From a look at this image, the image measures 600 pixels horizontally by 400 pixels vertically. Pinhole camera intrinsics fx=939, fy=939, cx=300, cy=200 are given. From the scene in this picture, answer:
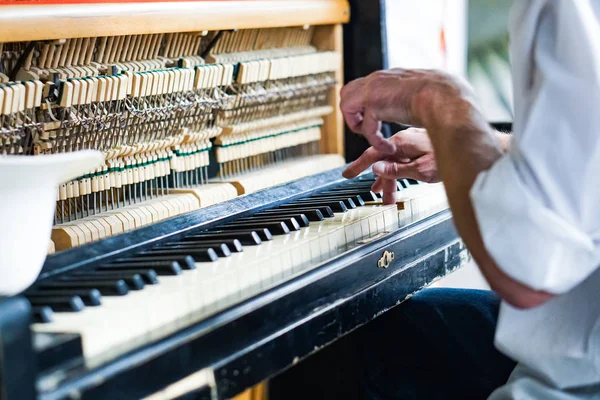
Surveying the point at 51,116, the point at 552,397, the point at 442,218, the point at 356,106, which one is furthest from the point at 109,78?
the point at 552,397

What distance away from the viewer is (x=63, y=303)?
4.85 ft

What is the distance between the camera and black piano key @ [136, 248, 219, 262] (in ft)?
5.78

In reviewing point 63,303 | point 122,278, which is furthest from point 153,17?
point 63,303

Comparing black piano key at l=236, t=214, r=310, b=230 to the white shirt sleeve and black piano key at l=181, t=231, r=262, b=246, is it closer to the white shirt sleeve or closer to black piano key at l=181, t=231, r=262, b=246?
black piano key at l=181, t=231, r=262, b=246

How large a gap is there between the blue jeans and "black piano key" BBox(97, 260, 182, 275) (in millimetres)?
933

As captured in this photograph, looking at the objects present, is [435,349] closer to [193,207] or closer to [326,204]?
[326,204]

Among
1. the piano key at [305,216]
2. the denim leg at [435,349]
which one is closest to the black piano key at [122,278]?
the piano key at [305,216]

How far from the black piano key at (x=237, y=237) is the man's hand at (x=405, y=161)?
16.5 inches

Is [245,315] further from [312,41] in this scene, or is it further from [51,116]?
[312,41]

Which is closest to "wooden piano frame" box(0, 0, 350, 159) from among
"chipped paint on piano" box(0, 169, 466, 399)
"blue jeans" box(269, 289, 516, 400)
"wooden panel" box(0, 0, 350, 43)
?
"wooden panel" box(0, 0, 350, 43)

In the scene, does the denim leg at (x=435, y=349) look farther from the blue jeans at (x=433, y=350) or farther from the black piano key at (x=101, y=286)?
the black piano key at (x=101, y=286)

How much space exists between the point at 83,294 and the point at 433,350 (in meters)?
1.17

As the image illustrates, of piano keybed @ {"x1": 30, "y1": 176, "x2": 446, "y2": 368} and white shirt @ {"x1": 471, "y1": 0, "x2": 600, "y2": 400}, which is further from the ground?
white shirt @ {"x1": 471, "y1": 0, "x2": 600, "y2": 400}

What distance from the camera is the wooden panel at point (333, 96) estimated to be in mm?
2889
